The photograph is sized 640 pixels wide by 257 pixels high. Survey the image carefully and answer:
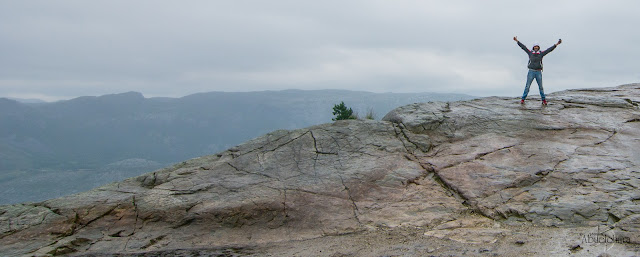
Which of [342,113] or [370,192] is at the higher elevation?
[342,113]

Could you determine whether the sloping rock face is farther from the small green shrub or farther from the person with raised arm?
the small green shrub

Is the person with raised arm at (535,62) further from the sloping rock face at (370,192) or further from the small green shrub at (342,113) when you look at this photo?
the small green shrub at (342,113)

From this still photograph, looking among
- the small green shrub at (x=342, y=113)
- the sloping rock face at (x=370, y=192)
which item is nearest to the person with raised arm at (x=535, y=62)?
the sloping rock face at (x=370, y=192)

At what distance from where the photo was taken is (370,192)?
13258 millimetres

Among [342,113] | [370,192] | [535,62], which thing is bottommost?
[370,192]

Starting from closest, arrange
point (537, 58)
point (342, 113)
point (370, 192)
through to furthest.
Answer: point (370, 192), point (537, 58), point (342, 113)

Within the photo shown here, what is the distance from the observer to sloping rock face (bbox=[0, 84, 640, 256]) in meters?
11.6

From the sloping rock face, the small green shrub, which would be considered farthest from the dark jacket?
the small green shrub

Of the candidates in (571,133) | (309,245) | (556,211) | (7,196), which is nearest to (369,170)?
(309,245)

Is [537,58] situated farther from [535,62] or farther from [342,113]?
[342,113]

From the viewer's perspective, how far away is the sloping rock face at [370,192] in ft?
38.0

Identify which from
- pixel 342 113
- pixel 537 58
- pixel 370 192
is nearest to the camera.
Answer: pixel 370 192

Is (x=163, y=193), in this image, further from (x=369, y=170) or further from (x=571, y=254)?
(x=571, y=254)

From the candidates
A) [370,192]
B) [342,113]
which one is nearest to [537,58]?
[370,192]
